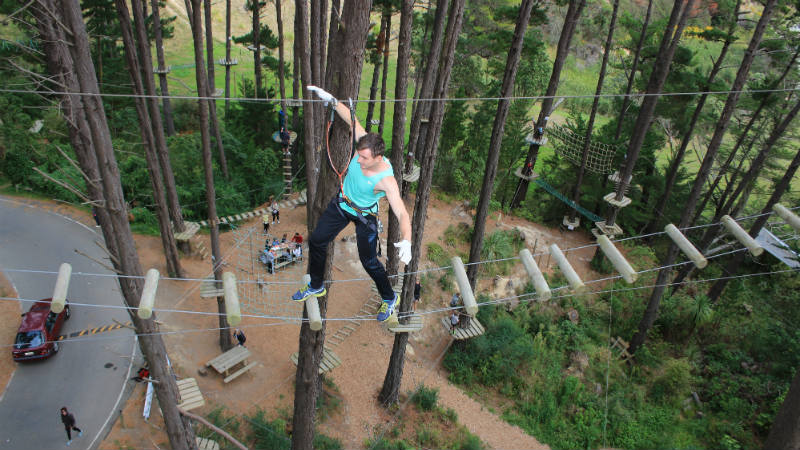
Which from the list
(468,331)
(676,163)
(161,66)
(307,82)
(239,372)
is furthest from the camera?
(676,163)

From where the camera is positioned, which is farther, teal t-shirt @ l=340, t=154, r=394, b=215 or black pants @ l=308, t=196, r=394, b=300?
black pants @ l=308, t=196, r=394, b=300

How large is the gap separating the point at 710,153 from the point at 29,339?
1642 centimetres

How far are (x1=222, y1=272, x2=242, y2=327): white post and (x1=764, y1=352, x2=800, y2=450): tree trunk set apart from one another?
29.5 feet

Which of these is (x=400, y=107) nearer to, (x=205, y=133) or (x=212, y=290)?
(x=205, y=133)

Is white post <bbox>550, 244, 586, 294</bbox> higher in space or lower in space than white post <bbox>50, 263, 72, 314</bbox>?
higher

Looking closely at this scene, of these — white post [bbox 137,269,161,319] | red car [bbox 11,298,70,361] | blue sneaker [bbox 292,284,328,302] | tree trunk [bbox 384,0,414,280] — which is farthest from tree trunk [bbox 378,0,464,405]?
red car [bbox 11,298,70,361]

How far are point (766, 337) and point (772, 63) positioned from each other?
779 centimetres

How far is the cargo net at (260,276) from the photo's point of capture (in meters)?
11.7

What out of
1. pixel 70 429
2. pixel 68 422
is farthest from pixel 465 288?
pixel 70 429

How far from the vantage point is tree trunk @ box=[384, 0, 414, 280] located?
882cm

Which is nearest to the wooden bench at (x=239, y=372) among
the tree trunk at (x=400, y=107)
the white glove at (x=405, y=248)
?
the tree trunk at (x=400, y=107)

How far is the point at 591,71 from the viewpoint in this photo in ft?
120

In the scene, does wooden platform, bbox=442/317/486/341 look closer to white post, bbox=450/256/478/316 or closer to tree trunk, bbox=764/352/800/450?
tree trunk, bbox=764/352/800/450

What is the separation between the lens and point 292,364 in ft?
37.6
